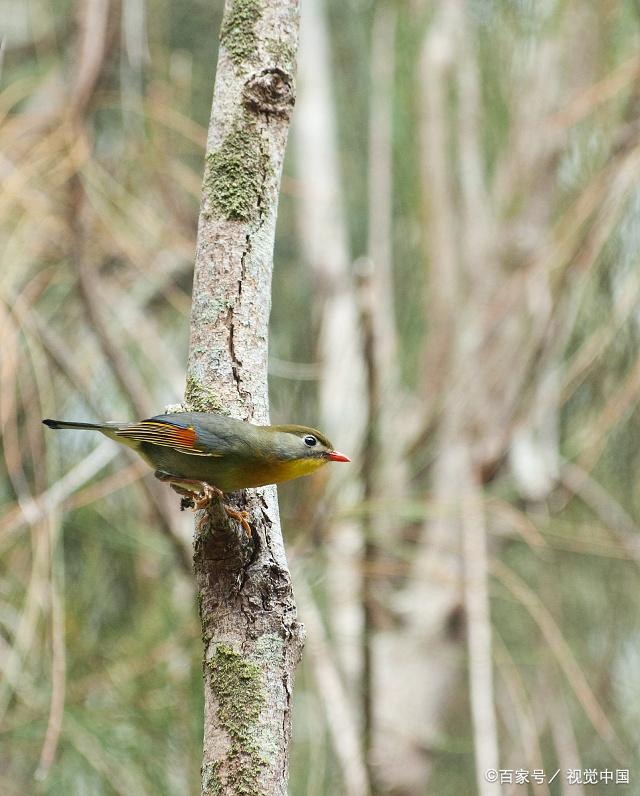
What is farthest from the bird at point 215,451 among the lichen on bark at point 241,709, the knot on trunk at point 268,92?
the knot on trunk at point 268,92

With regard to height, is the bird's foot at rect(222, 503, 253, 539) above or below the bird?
below

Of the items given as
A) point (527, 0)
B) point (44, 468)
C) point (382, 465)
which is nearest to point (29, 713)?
point (44, 468)

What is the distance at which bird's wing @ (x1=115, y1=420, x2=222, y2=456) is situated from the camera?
1542 millimetres

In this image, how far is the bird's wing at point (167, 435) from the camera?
1.54 m

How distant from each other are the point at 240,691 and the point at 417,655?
7.66 feet

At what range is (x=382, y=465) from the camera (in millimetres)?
3023

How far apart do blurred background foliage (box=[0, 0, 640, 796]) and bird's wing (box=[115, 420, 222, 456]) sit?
58cm

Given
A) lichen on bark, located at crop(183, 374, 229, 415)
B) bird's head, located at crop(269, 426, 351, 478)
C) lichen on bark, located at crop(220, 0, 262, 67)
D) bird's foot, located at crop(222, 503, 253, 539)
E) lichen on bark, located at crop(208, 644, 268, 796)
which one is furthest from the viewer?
bird's head, located at crop(269, 426, 351, 478)

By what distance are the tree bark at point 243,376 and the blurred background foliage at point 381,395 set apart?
2.59 feet

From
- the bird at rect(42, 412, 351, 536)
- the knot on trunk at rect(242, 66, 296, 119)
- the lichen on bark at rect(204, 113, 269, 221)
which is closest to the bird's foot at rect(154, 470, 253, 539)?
the bird at rect(42, 412, 351, 536)

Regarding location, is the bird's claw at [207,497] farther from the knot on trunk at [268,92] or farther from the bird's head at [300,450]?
the knot on trunk at [268,92]

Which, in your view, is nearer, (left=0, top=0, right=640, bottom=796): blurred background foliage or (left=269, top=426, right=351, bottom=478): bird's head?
(left=269, top=426, right=351, bottom=478): bird's head

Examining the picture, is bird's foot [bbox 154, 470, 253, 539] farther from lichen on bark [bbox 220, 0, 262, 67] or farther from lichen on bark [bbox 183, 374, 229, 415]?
lichen on bark [bbox 220, 0, 262, 67]

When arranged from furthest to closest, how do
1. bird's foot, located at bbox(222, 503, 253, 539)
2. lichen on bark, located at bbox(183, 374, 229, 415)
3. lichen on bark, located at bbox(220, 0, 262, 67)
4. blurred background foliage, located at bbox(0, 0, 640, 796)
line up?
blurred background foliage, located at bbox(0, 0, 640, 796) → lichen on bark, located at bbox(220, 0, 262, 67) → lichen on bark, located at bbox(183, 374, 229, 415) → bird's foot, located at bbox(222, 503, 253, 539)
